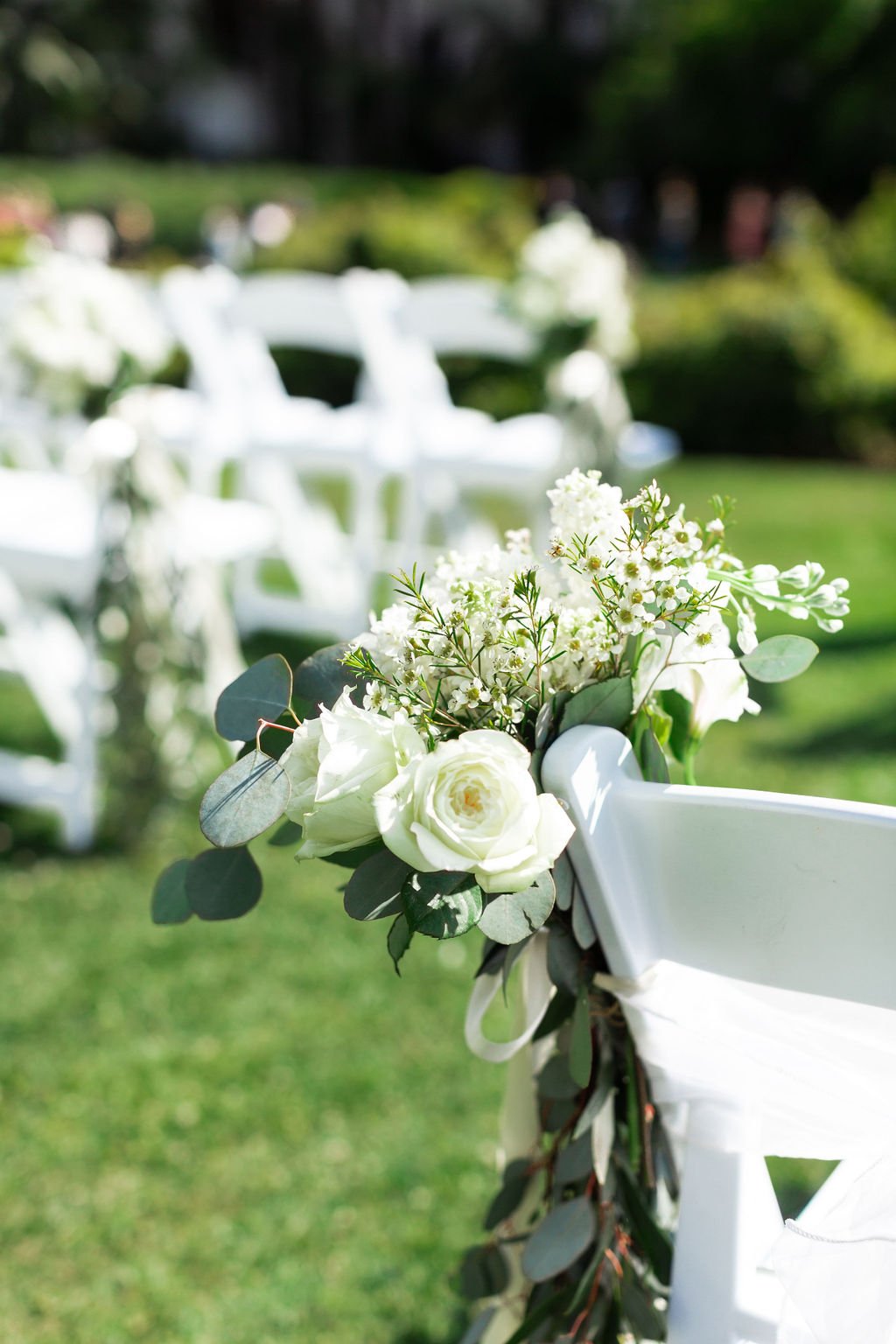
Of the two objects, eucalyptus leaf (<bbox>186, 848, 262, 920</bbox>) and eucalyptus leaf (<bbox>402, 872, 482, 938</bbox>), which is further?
eucalyptus leaf (<bbox>186, 848, 262, 920</bbox>)

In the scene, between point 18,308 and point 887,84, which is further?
point 887,84

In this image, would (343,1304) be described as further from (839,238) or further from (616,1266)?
(839,238)

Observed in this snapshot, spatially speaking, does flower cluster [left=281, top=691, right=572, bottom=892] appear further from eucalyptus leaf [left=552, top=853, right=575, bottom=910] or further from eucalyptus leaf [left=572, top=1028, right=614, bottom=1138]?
eucalyptus leaf [left=572, top=1028, right=614, bottom=1138]

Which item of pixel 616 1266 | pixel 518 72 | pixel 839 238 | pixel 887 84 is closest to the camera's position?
pixel 616 1266

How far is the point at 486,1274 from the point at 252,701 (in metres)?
0.78

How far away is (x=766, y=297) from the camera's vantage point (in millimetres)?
8828

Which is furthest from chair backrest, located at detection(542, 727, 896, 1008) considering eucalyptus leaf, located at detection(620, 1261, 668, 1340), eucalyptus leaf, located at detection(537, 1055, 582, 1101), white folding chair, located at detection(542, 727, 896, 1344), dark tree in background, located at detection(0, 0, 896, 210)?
dark tree in background, located at detection(0, 0, 896, 210)

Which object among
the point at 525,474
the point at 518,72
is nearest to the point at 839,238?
the point at 525,474

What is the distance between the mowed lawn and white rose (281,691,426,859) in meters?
1.15

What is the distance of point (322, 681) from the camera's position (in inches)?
39.4

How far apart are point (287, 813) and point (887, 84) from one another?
22296 mm

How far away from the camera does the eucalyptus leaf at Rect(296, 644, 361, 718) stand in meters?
1.00

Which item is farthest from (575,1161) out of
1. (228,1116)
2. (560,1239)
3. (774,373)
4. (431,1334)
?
(774,373)

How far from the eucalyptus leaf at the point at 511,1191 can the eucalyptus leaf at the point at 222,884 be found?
0.47m
